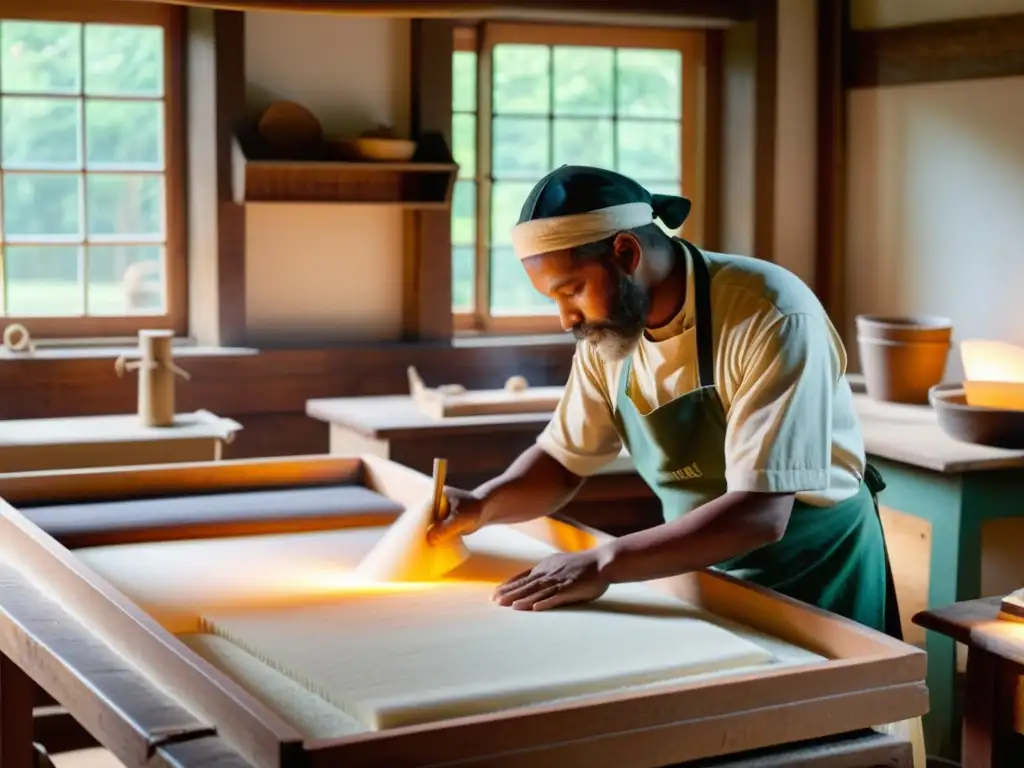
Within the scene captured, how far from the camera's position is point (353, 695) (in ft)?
5.74

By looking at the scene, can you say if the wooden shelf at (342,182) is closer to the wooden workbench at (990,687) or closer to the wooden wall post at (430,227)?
the wooden wall post at (430,227)

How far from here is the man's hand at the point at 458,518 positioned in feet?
8.04

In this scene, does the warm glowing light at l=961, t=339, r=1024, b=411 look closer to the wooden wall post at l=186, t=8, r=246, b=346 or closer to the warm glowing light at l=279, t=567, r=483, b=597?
the warm glowing light at l=279, t=567, r=483, b=597

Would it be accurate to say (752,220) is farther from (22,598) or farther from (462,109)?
(22,598)

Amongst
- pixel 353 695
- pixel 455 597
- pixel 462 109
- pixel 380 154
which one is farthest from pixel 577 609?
pixel 462 109

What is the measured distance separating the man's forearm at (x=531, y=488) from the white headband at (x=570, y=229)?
557 mm

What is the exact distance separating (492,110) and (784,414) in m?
3.41

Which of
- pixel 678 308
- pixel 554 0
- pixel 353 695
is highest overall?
pixel 554 0

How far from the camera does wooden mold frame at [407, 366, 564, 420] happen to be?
4551 mm

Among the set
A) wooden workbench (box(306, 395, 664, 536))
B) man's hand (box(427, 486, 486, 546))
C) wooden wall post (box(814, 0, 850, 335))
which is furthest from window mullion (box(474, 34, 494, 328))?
man's hand (box(427, 486, 486, 546))

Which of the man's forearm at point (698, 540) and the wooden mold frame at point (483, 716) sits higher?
the man's forearm at point (698, 540)

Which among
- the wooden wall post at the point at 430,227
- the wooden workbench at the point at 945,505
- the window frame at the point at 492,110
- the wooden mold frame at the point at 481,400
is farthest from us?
the window frame at the point at 492,110

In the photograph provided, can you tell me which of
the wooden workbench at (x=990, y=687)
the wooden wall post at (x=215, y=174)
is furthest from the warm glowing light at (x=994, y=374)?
the wooden wall post at (x=215, y=174)

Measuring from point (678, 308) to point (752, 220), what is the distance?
10.7 ft
